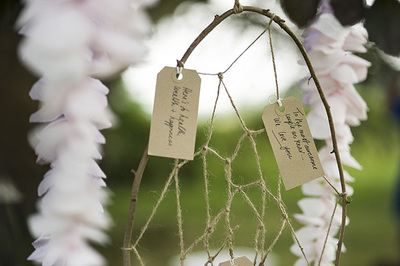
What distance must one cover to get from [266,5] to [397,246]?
12.7ft

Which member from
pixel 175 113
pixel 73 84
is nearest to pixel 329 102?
pixel 175 113

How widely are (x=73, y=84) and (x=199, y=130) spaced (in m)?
3.25

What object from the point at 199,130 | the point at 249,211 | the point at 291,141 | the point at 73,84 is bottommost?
the point at 73,84

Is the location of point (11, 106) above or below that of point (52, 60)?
above

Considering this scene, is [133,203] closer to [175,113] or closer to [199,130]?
[175,113]

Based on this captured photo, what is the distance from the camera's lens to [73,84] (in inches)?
12.5

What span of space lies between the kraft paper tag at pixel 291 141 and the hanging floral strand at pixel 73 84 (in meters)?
0.24

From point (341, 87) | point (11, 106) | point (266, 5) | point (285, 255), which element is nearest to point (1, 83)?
point (11, 106)

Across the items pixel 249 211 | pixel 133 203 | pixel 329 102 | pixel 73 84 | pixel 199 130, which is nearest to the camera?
pixel 73 84

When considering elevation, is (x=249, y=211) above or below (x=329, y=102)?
above

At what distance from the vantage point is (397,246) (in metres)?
4.97

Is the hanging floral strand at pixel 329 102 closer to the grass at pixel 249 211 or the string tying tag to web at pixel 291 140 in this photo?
the string tying tag to web at pixel 291 140

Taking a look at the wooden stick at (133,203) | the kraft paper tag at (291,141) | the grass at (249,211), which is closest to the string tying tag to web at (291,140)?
the kraft paper tag at (291,141)

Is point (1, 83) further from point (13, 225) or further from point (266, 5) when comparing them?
point (266, 5)
